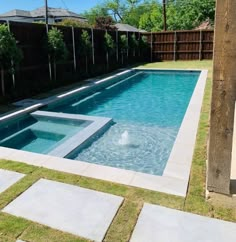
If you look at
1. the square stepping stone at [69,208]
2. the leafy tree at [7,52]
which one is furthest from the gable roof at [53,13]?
the square stepping stone at [69,208]

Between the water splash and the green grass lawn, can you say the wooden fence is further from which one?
the green grass lawn

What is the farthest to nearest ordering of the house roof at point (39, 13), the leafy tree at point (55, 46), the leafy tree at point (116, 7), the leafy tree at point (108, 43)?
the leafy tree at point (116, 7), the house roof at point (39, 13), the leafy tree at point (108, 43), the leafy tree at point (55, 46)

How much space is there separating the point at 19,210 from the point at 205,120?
4.12m

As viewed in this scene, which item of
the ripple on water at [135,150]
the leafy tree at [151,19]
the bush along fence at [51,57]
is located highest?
the leafy tree at [151,19]

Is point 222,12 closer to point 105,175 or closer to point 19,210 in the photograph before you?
point 105,175

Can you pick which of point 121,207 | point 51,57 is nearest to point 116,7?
point 51,57

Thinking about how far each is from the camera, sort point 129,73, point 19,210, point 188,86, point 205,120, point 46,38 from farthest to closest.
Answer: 1. point 129,73
2. point 188,86
3. point 46,38
4. point 205,120
5. point 19,210

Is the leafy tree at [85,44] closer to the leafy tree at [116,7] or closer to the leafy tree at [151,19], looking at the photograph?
the leafy tree at [151,19]

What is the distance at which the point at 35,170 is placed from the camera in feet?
12.2

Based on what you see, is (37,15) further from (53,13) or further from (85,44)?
(85,44)

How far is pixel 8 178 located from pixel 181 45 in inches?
661

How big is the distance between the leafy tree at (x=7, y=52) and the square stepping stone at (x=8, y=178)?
485 cm

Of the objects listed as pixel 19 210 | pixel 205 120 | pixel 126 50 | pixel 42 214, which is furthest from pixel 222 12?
pixel 126 50

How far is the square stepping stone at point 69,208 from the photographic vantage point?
2.58 m
